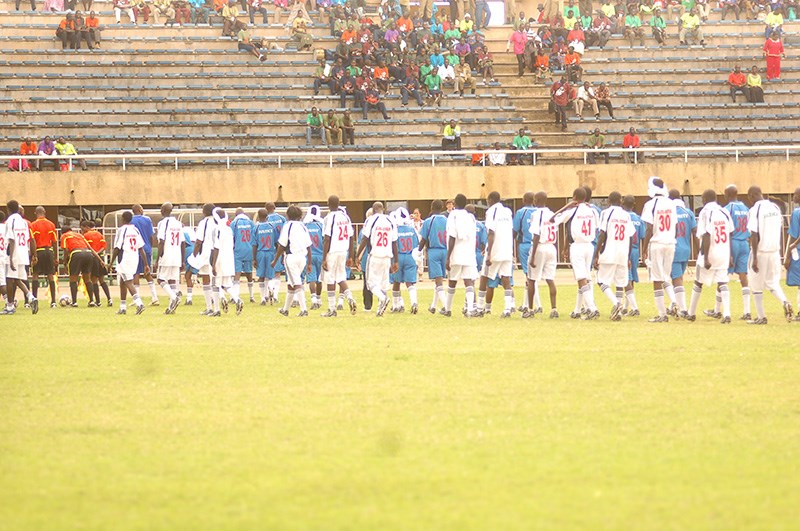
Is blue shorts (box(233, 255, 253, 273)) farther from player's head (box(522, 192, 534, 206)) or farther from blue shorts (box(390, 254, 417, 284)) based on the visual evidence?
player's head (box(522, 192, 534, 206))

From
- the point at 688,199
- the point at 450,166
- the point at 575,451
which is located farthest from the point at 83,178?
the point at 575,451

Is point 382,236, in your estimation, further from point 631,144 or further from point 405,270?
point 631,144

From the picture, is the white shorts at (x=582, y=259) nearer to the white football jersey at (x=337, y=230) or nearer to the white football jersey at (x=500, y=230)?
the white football jersey at (x=500, y=230)

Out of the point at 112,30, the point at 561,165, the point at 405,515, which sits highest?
the point at 112,30

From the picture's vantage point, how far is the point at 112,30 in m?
45.8

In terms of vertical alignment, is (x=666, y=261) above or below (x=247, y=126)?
below

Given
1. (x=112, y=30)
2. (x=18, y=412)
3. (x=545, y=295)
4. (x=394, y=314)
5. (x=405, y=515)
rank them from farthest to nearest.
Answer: (x=112, y=30) → (x=545, y=295) → (x=394, y=314) → (x=18, y=412) → (x=405, y=515)

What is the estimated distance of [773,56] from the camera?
46.2 metres

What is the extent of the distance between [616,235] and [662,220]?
0.79 meters

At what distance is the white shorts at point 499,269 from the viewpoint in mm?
21422

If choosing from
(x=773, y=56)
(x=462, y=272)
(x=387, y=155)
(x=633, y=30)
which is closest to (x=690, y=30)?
(x=633, y=30)

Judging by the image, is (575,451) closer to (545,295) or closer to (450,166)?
(545,295)

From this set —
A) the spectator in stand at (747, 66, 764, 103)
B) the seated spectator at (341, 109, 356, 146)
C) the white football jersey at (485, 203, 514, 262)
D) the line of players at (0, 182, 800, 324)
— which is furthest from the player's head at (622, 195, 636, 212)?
the spectator in stand at (747, 66, 764, 103)

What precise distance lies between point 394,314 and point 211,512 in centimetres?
1535
